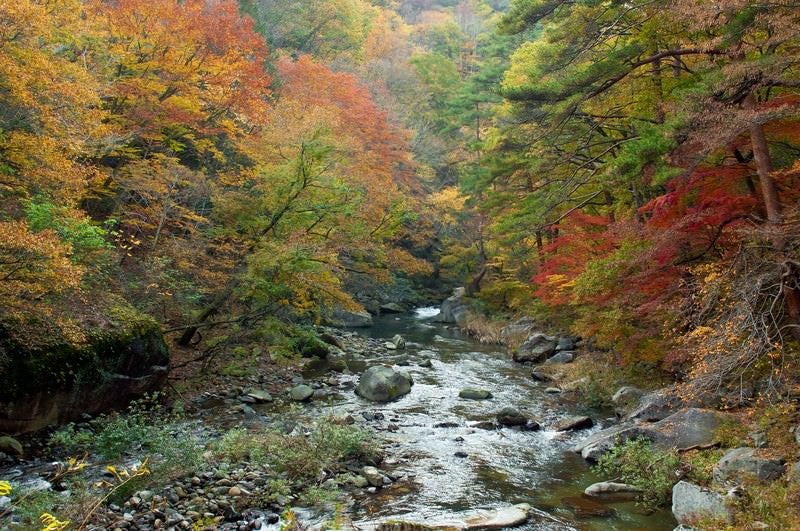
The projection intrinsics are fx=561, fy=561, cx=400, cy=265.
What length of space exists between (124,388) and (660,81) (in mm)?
14275

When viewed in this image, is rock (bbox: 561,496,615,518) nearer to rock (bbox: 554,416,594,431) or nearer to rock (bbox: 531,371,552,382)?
rock (bbox: 554,416,594,431)

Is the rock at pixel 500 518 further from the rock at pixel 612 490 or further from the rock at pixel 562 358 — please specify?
the rock at pixel 562 358

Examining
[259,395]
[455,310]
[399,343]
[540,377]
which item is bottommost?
[455,310]

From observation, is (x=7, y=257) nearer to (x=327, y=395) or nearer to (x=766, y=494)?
(x=327, y=395)

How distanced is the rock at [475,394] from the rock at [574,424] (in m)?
2.82

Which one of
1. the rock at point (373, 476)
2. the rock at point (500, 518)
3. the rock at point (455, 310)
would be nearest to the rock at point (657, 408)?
the rock at point (500, 518)

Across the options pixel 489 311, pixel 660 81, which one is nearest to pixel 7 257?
pixel 660 81

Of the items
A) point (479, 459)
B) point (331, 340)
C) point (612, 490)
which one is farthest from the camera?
point (331, 340)

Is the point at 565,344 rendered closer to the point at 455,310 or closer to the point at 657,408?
the point at 657,408

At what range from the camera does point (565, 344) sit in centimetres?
2048

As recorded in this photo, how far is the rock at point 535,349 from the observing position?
20172 mm

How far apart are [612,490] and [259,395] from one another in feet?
28.1

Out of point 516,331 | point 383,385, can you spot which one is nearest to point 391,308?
point 516,331

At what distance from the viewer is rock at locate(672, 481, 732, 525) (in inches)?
261
